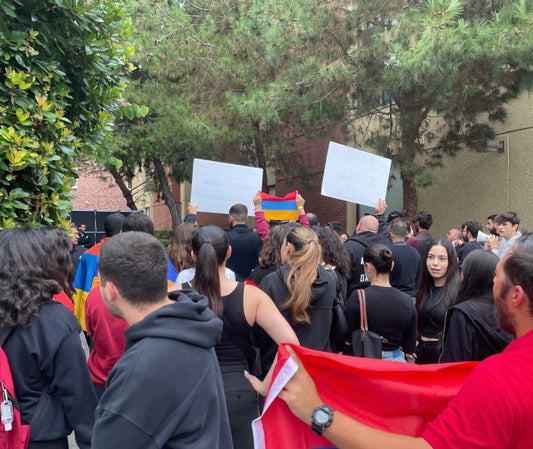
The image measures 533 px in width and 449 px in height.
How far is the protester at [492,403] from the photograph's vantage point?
1604mm

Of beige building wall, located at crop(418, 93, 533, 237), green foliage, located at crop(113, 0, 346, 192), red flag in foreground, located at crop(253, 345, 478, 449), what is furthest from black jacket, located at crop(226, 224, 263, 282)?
beige building wall, located at crop(418, 93, 533, 237)

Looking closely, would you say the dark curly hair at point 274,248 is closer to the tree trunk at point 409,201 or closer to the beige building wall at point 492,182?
the tree trunk at point 409,201

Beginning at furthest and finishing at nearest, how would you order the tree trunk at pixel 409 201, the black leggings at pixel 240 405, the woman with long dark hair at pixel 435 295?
the tree trunk at pixel 409 201
the woman with long dark hair at pixel 435 295
the black leggings at pixel 240 405

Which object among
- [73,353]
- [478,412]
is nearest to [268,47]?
[73,353]

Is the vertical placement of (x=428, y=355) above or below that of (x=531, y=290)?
below

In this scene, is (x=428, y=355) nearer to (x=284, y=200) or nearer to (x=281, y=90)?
(x=284, y=200)

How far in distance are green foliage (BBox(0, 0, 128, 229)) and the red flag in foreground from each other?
250cm

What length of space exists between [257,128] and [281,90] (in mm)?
3822

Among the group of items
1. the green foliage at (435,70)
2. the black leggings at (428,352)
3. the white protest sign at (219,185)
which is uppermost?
the green foliage at (435,70)

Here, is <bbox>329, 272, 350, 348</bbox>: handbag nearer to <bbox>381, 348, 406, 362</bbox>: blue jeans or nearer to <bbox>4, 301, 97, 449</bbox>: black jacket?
<bbox>381, 348, 406, 362</bbox>: blue jeans

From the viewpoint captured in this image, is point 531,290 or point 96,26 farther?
point 96,26

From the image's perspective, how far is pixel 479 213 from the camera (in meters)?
14.7

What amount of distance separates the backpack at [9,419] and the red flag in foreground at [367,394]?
103 cm

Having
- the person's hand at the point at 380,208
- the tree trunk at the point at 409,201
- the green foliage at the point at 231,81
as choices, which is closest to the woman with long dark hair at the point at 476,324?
the person's hand at the point at 380,208
